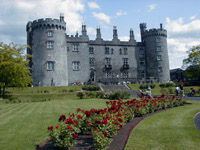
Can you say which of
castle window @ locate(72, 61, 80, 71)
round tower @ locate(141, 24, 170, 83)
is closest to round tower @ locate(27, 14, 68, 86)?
castle window @ locate(72, 61, 80, 71)

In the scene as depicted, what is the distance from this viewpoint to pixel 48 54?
3991 centimetres

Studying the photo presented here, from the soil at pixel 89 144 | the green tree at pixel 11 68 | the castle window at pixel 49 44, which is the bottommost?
the soil at pixel 89 144

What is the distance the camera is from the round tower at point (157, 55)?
1957 inches

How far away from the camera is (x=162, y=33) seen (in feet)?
167

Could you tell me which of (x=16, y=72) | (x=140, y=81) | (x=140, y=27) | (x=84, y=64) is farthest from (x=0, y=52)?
(x=140, y=27)

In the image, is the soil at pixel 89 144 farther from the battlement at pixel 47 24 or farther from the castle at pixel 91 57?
the battlement at pixel 47 24

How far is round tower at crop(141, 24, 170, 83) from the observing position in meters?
49.7

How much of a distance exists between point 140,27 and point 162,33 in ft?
22.2

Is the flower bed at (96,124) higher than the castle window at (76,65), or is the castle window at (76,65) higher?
the castle window at (76,65)

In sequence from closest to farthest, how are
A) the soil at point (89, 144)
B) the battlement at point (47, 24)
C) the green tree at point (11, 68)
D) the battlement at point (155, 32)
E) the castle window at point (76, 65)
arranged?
1. the soil at point (89, 144)
2. the green tree at point (11, 68)
3. the battlement at point (47, 24)
4. the castle window at point (76, 65)
5. the battlement at point (155, 32)

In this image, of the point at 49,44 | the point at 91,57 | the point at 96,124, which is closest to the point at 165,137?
the point at 96,124

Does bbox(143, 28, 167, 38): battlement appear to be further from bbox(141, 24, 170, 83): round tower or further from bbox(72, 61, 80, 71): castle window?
bbox(72, 61, 80, 71): castle window

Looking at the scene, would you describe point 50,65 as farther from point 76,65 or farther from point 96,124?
point 96,124

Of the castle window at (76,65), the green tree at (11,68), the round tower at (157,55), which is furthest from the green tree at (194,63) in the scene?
the green tree at (11,68)
